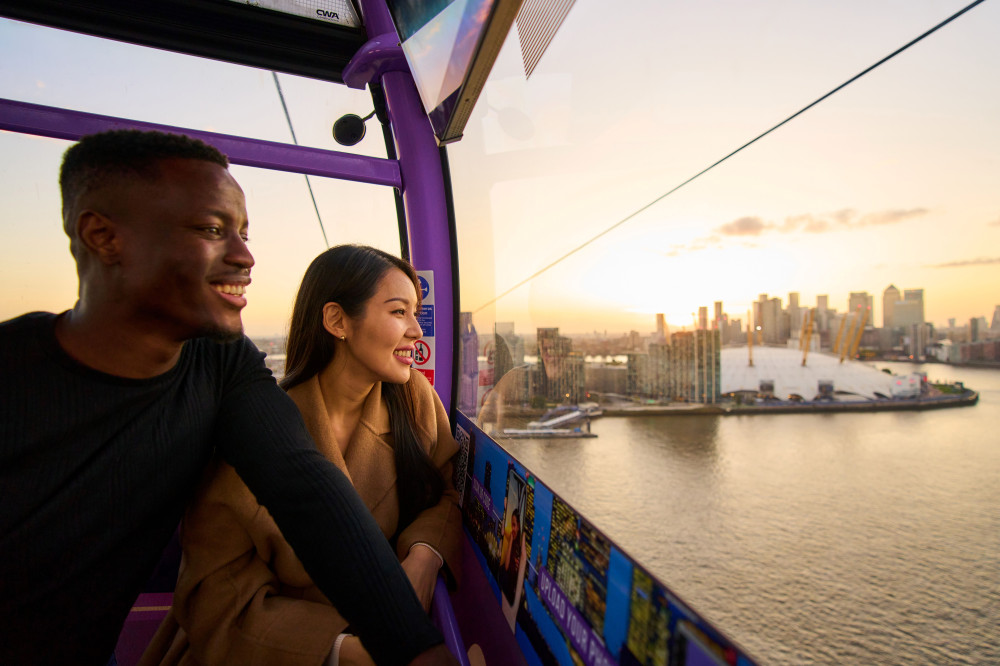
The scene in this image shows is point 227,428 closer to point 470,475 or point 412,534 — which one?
point 412,534

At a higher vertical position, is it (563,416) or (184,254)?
(184,254)

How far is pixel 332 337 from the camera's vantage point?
1.08 meters

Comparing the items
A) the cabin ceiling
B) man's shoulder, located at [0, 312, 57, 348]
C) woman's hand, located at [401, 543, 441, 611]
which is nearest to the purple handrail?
woman's hand, located at [401, 543, 441, 611]

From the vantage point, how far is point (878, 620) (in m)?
7.49

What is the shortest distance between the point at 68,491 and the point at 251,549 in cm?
31

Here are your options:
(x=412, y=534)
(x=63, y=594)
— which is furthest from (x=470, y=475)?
(x=63, y=594)

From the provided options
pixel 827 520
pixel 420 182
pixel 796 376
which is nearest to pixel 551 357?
pixel 420 182

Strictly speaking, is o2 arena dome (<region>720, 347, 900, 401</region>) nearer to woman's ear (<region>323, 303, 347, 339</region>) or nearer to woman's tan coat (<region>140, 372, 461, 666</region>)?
woman's ear (<region>323, 303, 347, 339</region>)

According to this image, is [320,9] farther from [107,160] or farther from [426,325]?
[107,160]

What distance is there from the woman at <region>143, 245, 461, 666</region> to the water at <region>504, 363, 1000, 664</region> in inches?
10.5

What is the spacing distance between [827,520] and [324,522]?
1252 cm

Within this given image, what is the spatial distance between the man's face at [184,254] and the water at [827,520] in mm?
556

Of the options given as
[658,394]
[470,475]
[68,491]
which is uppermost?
[68,491]

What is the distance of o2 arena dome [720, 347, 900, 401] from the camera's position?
3908 millimetres
